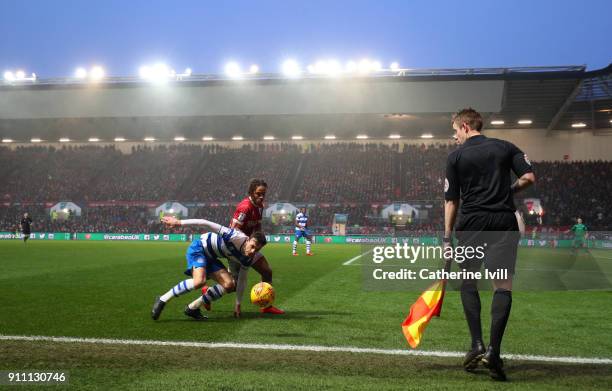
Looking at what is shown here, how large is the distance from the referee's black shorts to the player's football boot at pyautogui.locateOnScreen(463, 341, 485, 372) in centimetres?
67

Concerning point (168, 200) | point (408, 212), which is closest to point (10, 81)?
point (168, 200)

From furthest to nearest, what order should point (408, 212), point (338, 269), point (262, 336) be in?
point (408, 212), point (338, 269), point (262, 336)

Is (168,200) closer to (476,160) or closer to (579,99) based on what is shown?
(579,99)

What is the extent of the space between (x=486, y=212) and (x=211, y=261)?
4177mm

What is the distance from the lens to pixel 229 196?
44.0 metres

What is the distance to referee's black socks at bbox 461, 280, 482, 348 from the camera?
4664 mm

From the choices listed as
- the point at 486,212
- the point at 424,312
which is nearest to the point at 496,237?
the point at 486,212

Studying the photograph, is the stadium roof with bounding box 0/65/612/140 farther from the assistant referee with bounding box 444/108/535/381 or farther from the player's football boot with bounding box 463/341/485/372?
the player's football boot with bounding box 463/341/485/372

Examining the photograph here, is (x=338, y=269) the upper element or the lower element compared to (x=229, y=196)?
lower

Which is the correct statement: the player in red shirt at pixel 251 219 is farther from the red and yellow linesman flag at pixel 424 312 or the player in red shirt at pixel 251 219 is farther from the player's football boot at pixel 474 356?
the player's football boot at pixel 474 356

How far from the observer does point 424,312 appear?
495 centimetres

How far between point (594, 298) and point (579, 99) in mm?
32824

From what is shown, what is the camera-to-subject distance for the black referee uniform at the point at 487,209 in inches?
182

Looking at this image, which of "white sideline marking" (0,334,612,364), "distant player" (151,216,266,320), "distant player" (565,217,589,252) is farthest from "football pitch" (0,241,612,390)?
"distant player" (565,217,589,252)
